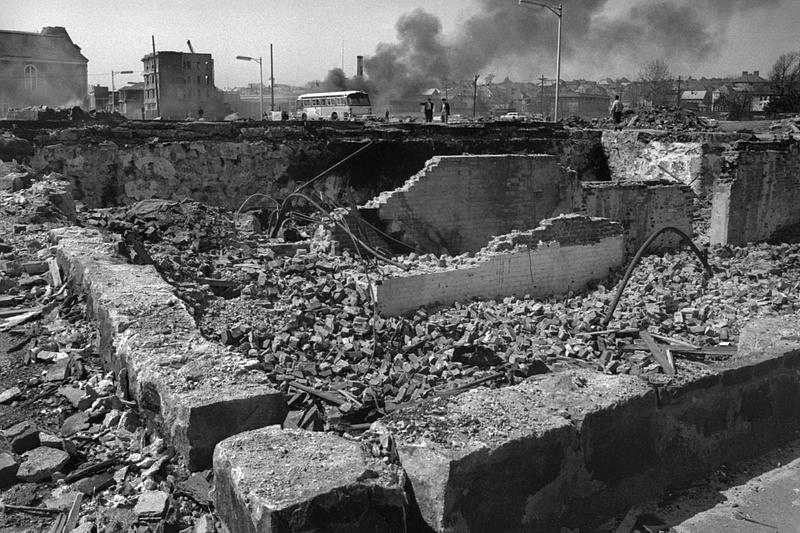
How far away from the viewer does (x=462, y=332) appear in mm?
8125

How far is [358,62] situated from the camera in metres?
61.3

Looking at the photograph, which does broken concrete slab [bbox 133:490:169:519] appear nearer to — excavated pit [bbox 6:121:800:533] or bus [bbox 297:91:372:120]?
excavated pit [bbox 6:121:800:533]

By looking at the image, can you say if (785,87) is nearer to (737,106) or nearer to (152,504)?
(737,106)

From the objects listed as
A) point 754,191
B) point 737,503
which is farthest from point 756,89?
point 737,503

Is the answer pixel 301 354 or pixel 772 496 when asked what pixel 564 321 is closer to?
pixel 301 354

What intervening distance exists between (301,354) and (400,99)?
191ft

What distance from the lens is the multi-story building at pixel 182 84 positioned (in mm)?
55156

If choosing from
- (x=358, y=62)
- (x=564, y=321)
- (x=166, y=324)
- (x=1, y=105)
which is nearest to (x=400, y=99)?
(x=358, y=62)

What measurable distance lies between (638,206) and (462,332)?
652 centimetres

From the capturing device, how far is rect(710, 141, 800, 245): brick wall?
14328 mm

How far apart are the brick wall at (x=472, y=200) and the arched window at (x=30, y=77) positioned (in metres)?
50.8

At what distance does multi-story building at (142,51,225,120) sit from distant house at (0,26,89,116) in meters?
5.46

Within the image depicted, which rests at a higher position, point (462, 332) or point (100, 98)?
point (100, 98)

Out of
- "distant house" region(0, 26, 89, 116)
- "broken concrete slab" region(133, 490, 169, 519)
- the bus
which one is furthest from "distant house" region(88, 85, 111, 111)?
"broken concrete slab" region(133, 490, 169, 519)
